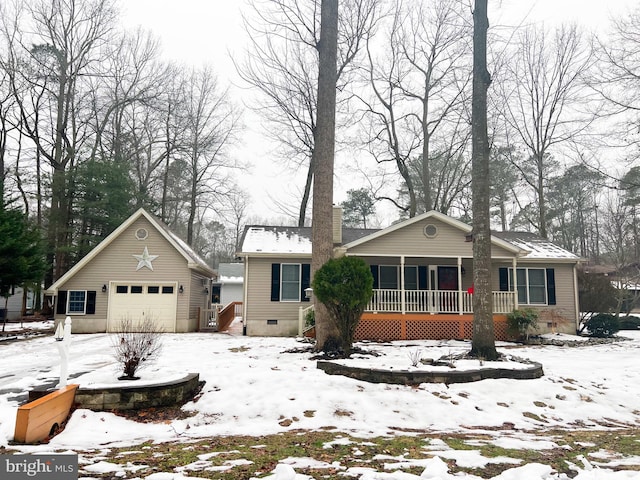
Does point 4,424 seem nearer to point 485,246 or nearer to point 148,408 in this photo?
point 148,408

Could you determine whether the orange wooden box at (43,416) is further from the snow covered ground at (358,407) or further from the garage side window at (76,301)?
the garage side window at (76,301)

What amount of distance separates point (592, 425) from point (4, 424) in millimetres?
Result: 7406

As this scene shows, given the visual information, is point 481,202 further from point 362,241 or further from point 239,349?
point 239,349

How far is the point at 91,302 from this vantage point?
50.8 ft

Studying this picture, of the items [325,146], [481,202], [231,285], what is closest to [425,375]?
[481,202]

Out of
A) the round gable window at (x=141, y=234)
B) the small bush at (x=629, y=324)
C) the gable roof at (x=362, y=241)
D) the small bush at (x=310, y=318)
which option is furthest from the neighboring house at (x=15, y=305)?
the small bush at (x=629, y=324)

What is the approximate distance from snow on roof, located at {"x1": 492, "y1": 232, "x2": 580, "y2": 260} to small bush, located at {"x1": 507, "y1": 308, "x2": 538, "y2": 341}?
215 centimetres

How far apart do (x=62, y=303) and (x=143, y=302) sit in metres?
2.85

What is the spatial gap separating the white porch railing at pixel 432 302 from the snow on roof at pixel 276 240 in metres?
3.09

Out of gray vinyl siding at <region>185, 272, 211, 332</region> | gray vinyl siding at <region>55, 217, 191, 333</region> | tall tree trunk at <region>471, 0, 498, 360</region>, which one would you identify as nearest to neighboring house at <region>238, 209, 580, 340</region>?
gray vinyl siding at <region>185, 272, 211, 332</region>

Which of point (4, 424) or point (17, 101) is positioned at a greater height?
point (17, 101)

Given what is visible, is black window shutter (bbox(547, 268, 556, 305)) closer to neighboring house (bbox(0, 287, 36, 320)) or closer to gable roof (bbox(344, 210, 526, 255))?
gable roof (bbox(344, 210, 526, 255))

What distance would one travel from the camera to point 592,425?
5.70 m

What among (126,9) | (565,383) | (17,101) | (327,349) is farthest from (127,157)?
(565,383)
